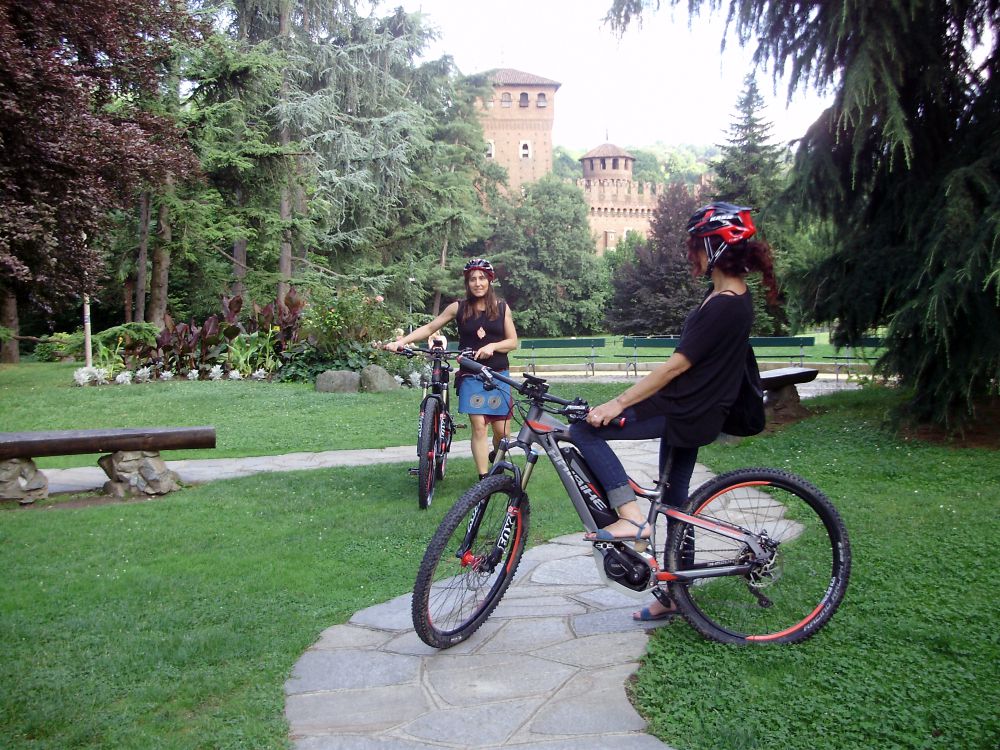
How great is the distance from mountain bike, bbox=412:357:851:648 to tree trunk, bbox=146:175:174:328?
20.5 m

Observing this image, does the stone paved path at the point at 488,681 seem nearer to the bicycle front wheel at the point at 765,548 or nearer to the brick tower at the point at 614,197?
the bicycle front wheel at the point at 765,548

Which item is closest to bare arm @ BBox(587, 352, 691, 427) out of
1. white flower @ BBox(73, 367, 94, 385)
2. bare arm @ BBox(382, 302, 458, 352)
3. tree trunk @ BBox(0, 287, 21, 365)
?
bare arm @ BBox(382, 302, 458, 352)

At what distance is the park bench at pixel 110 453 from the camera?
6.81 metres

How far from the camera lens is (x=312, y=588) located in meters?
4.52

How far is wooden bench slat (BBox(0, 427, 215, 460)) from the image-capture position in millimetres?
6789

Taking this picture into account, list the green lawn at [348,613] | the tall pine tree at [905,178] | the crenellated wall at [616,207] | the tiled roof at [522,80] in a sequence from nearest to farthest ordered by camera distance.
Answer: the green lawn at [348,613] < the tall pine tree at [905,178] < the crenellated wall at [616,207] < the tiled roof at [522,80]

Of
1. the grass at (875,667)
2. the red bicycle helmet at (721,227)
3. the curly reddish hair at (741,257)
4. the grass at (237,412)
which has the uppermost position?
the red bicycle helmet at (721,227)

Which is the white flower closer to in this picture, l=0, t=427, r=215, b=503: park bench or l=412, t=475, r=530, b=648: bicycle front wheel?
l=0, t=427, r=215, b=503: park bench

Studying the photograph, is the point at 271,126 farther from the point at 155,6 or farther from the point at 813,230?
the point at 813,230

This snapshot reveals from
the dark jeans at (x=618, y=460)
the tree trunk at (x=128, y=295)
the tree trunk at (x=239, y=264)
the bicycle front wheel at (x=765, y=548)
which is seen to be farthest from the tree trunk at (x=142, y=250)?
the bicycle front wheel at (x=765, y=548)

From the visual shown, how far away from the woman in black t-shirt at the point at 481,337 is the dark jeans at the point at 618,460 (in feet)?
8.52

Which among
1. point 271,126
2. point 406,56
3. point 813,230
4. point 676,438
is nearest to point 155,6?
point 813,230

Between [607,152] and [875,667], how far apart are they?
3008 inches

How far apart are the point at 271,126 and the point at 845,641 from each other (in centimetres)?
3026
